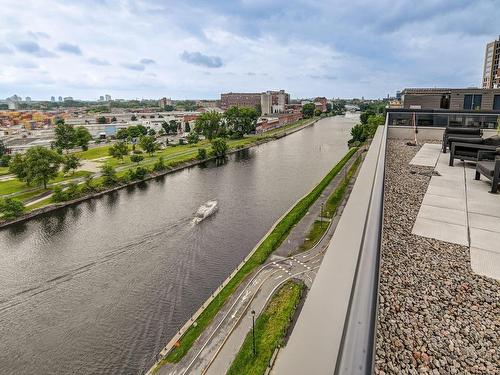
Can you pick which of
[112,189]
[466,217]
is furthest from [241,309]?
[112,189]

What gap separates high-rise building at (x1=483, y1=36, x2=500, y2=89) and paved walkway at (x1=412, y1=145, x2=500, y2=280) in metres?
40.4

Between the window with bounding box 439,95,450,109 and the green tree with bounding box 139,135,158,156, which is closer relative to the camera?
the window with bounding box 439,95,450,109

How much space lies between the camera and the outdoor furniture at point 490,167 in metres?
8.74

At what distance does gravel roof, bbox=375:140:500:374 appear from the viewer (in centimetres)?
371

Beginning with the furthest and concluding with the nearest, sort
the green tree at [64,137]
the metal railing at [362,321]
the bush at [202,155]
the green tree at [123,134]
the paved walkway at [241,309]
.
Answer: the green tree at [123,134], the green tree at [64,137], the bush at [202,155], the paved walkway at [241,309], the metal railing at [362,321]

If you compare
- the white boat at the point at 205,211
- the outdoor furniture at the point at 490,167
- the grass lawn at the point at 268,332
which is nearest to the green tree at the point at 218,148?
the white boat at the point at 205,211

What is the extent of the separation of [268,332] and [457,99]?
24.7m

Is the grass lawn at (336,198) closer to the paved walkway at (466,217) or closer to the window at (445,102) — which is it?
the paved walkway at (466,217)

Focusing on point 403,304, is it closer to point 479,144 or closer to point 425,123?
point 479,144

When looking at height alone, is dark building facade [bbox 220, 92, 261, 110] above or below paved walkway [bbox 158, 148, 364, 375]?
above

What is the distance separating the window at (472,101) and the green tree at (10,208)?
30.5m

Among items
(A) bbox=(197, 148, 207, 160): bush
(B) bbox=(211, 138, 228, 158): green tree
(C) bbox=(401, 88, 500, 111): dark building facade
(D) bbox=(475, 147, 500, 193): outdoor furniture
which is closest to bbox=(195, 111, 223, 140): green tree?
(B) bbox=(211, 138, 228, 158): green tree

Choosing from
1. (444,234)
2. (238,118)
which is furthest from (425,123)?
(238,118)

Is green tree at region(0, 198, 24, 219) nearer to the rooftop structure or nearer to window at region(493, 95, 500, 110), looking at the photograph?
the rooftop structure
